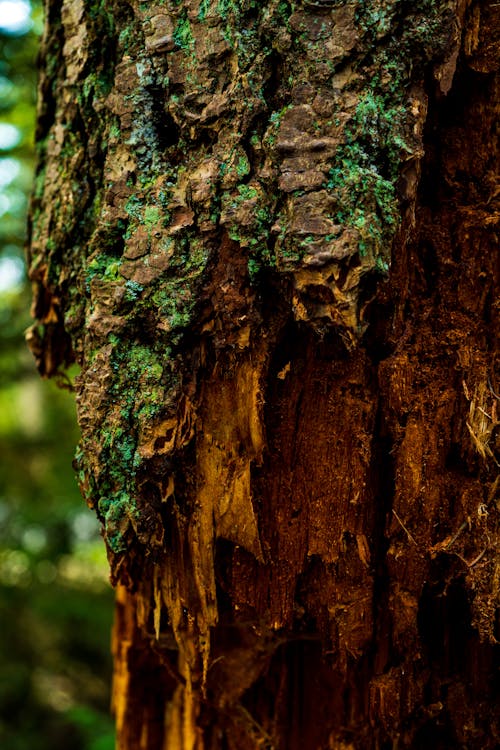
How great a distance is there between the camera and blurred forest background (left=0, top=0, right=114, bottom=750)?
3604mm

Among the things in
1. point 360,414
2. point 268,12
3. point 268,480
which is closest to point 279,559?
point 268,480

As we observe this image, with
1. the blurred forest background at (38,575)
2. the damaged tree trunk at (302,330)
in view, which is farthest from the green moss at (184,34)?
the blurred forest background at (38,575)

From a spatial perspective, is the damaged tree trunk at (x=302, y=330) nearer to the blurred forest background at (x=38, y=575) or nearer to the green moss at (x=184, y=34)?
the green moss at (x=184, y=34)

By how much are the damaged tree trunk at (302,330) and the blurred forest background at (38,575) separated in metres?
2.04

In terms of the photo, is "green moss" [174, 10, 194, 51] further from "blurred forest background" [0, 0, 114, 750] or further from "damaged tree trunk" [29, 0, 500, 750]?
"blurred forest background" [0, 0, 114, 750]

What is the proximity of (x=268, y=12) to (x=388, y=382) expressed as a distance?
2.44 feet

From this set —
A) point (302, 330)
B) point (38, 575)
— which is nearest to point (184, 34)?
point (302, 330)

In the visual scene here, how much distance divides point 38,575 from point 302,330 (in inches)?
150

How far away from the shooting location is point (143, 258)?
4.19ft

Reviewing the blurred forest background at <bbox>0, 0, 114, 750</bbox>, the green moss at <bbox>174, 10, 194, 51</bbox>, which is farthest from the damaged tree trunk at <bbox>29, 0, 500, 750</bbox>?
the blurred forest background at <bbox>0, 0, 114, 750</bbox>

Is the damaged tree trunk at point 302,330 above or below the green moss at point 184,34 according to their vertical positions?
below

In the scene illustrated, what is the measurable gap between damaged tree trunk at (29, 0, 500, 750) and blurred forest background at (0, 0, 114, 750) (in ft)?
6.68

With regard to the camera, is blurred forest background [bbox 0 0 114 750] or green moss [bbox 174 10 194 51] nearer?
green moss [bbox 174 10 194 51]

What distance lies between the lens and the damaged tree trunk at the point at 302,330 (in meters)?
1.18
